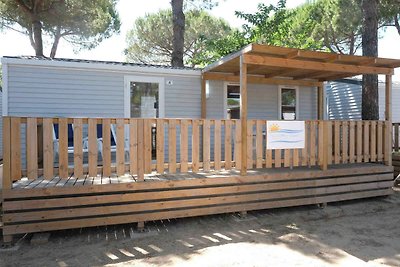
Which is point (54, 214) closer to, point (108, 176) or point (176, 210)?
point (108, 176)

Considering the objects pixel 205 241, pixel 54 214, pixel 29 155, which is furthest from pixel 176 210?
pixel 29 155

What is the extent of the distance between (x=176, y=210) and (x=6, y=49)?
20.1m

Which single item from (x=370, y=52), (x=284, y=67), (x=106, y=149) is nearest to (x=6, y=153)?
(x=106, y=149)

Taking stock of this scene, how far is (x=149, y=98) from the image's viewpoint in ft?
23.9

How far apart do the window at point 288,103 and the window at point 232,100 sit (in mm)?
1290

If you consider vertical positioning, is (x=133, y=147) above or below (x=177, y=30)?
below

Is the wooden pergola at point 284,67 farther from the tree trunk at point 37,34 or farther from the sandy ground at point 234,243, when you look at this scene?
the tree trunk at point 37,34

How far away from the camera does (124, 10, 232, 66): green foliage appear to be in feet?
57.7

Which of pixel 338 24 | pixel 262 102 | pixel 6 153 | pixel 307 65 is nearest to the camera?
pixel 6 153

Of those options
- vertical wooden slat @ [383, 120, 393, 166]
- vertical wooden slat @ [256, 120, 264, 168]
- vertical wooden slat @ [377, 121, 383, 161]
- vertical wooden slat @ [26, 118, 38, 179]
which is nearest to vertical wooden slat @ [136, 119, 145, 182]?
vertical wooden slat @ [26, 118, 38, 179]

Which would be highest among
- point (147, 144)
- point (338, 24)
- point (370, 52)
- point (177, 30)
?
point (338, 24)

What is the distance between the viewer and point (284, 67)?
5723 mm

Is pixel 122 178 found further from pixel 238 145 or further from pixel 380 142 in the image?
pixel 380 142

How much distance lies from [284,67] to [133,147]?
3.15m
